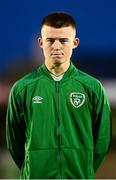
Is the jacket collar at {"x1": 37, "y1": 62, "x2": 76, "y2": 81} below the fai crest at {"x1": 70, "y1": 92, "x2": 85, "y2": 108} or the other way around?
the other way around

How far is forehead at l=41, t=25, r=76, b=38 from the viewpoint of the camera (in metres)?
1.76

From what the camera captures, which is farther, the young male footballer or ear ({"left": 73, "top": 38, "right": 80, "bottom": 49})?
ear ({"left": 73, "top": 38, "right": 80, "bottom": 49})

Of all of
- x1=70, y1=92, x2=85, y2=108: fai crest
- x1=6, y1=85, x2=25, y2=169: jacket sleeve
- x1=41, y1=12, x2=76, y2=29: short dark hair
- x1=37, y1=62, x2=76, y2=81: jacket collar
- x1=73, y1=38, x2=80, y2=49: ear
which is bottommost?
x1=6, y1=85, x2=25, y2=169: jacket sleeve

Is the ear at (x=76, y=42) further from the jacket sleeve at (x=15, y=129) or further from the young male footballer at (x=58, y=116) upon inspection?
the jacket sleeve at (x=15, y=129)

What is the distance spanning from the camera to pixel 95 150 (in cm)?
179

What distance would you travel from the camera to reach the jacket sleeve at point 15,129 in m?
1.77

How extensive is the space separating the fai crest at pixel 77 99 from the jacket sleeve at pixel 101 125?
0.05m

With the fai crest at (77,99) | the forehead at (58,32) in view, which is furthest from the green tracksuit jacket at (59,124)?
the forehead at (58,32)

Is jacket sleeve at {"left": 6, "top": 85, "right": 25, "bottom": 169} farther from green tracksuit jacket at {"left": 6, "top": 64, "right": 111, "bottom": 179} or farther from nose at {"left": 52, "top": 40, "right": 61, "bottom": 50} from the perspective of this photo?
nose at {"left": 52, "top": 40, "right": 61, "bottom": 50}

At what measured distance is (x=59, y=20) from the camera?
1774 mm

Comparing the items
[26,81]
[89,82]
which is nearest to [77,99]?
[89,82]

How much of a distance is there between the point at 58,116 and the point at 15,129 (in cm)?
19

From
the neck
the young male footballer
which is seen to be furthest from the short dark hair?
the neck

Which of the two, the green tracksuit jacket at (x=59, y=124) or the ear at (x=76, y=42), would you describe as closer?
the green tracksuit jacket at (x=59, y=124)
